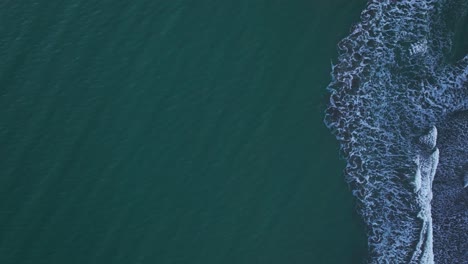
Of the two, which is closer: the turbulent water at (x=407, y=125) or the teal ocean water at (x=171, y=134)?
the teal ocean water at (x=171, y=134)

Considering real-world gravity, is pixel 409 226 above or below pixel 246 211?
below

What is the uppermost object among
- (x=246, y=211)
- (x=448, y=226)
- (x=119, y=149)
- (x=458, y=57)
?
(x=119, y=149)

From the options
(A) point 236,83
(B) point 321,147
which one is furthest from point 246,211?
(A) point 236,83

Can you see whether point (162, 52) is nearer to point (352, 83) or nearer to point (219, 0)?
point (219, 0)

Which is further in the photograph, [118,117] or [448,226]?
[118,117]

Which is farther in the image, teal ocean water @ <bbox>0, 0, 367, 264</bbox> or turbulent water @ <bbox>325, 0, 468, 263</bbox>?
turbulent water @ <bbox>325, 0, 468, 263</bbox>
